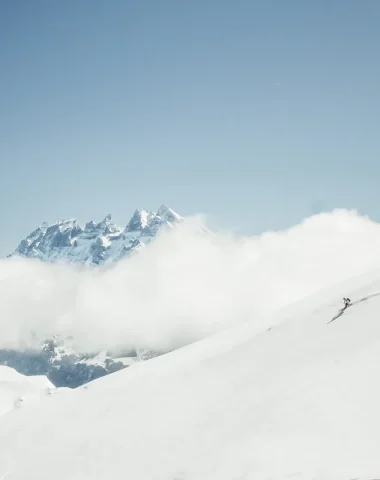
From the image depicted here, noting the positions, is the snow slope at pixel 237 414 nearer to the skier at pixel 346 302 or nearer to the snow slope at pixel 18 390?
the skier at pixel 346 302

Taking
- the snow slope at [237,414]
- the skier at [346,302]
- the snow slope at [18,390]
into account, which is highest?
the snow slope at [18,390]

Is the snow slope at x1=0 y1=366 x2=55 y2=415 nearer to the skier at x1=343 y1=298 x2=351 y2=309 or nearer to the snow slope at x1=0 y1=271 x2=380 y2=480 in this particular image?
the snow slope at x1=0 y1=271 x2=380 y2=480

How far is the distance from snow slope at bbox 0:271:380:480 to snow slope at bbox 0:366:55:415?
18.0 feet

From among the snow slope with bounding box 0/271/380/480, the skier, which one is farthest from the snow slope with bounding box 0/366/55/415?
the skier

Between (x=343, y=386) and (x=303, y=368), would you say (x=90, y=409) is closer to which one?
(x=303, y=368)

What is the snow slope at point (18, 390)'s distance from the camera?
3712cm

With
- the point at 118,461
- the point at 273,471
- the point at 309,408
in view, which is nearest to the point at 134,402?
the point at 118,461

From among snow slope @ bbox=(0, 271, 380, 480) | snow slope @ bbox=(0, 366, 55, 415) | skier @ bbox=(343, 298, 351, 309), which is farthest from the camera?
snow slope @ bbox=(0, 366, 55, 415)

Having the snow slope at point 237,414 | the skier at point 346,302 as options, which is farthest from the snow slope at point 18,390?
the skier at point 346,302

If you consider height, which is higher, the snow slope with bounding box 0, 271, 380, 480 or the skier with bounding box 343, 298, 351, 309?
the skier with bounding box 343, 298, 351, 309

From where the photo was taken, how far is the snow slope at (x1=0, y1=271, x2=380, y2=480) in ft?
40.5

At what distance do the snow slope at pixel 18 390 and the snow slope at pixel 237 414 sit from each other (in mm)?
5473

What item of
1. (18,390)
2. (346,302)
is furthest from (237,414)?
(18,390)

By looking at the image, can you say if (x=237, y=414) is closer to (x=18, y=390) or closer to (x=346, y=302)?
(x=346, y=302)
